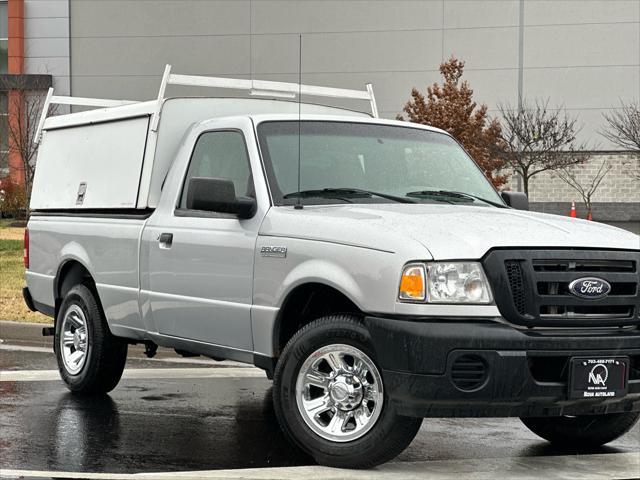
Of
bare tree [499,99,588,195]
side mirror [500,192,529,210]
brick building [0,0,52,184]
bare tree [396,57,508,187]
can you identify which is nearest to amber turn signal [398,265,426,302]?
side mirror [500,192,529,210]

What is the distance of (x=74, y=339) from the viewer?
882 cm

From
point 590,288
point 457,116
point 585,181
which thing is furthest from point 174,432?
point 585,181

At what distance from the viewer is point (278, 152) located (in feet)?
22.9

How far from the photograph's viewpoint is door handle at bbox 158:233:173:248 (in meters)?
7.37

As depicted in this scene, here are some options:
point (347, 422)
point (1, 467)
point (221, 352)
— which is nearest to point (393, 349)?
point (347, 422)

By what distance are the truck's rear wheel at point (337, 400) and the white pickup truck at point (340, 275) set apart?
11 millimetres

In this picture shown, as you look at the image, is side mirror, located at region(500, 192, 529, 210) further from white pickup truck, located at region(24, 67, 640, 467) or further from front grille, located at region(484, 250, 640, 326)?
front grille, located at region(484, 250, 640, 326)

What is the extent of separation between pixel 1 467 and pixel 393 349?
2.18 m

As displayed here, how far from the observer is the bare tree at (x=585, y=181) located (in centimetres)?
4591

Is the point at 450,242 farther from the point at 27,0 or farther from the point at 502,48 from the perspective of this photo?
the point at 27,0

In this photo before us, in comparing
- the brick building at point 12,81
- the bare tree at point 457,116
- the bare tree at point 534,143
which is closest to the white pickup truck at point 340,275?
the bare tree at point 457,116

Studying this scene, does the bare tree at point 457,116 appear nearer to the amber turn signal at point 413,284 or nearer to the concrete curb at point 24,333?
the concrete curb at point 24,333

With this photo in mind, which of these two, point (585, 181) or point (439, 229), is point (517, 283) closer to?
point (439, 229)

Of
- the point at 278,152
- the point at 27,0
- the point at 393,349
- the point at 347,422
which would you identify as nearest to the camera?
the point at 393,349
